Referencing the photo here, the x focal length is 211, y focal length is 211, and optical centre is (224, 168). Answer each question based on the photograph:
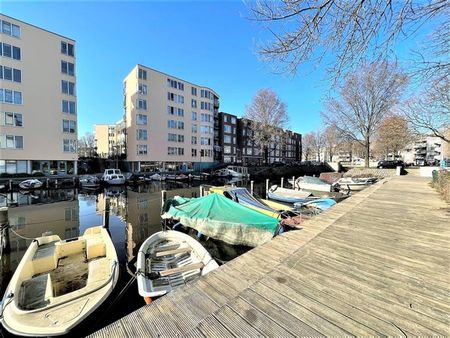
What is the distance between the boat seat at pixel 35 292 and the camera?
4.55 meters

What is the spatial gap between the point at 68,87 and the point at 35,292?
3463cm

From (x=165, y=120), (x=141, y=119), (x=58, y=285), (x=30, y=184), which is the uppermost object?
(x=165, y=120)

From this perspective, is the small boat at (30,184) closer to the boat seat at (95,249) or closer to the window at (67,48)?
the window at (67,48)

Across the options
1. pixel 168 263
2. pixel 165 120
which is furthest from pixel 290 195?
pixel 165 120

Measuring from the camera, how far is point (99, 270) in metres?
5.78

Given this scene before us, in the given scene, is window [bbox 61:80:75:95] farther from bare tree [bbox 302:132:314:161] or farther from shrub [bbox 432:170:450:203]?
bare tree [bbox 302:132:314:161]

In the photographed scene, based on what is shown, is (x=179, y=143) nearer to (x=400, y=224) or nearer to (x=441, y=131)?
(x=441, y=131)

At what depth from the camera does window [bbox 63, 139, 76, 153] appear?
99.5 ft

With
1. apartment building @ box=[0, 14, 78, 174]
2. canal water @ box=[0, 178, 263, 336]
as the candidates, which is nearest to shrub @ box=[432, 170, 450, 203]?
canal water @ box=[0, 178, 263, 336]

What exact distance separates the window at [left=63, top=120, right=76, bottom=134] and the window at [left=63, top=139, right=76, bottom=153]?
143 centimetres

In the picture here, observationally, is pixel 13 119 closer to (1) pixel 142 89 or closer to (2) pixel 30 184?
(2) pixel 30 184

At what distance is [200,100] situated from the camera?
48750 mm

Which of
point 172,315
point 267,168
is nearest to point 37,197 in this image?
point 172,315

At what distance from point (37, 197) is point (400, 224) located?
90.4 ft
